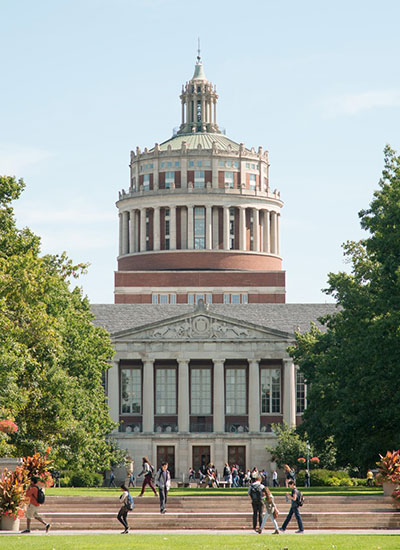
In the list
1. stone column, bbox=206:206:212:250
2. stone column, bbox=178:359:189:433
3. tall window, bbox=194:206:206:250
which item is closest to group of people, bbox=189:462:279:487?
stone column, bbox=178:359:189:433

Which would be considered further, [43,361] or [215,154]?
[215,154]

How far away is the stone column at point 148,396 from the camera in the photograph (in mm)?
103250

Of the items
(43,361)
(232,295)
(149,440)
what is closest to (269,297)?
(232,295)

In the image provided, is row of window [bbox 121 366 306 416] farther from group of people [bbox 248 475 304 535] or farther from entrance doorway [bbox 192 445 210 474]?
group of people [bbox 248 475 304 535]

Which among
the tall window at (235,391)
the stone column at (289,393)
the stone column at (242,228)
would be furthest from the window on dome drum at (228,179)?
the stone column at (289,393)

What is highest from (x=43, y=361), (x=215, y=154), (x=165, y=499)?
(x=215, y=154)

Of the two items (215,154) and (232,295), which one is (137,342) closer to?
(232,295)

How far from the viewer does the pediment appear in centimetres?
10512

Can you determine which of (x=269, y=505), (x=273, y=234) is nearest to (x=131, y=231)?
(x=273, y=234)

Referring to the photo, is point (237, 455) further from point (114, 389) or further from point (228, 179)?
point (228, 179)

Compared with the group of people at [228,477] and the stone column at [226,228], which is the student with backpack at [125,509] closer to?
the group of people at [228,477]

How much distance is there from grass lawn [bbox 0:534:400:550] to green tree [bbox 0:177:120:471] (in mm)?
12969

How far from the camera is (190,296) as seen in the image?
125375 mm

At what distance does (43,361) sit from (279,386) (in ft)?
182
